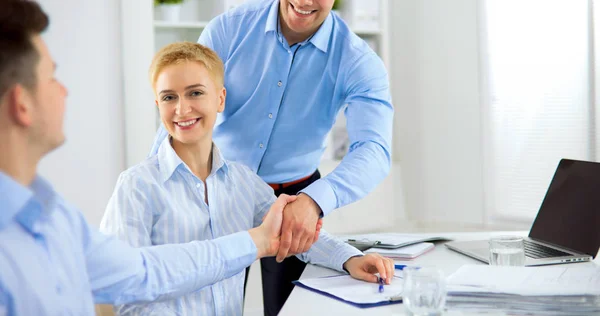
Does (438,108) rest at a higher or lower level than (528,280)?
Answer: higher

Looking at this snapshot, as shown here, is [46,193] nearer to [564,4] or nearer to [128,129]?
[128,129]

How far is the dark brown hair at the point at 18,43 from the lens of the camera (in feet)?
2.81

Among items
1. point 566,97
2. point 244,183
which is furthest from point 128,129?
point 566,97

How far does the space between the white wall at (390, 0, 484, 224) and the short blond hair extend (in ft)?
8.24

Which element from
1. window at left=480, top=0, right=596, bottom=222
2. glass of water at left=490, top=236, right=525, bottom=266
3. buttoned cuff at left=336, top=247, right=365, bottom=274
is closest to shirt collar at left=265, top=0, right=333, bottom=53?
buttoned cuff at left=336, top=247, right=365, bottom=274

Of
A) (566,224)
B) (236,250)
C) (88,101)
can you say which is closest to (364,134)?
(566,224)

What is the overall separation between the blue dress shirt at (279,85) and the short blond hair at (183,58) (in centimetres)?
32

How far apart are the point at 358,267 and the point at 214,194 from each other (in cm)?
41

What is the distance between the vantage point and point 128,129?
329 centimetres

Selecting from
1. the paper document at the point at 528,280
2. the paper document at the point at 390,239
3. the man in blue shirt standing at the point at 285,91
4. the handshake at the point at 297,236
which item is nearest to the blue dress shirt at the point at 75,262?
the handshake at the point at 297,236

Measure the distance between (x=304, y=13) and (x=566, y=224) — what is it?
0.97 metres

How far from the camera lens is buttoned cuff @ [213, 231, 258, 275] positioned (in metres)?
1.30

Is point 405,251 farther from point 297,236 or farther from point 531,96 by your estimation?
point 531,96

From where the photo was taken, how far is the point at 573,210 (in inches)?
68.8
